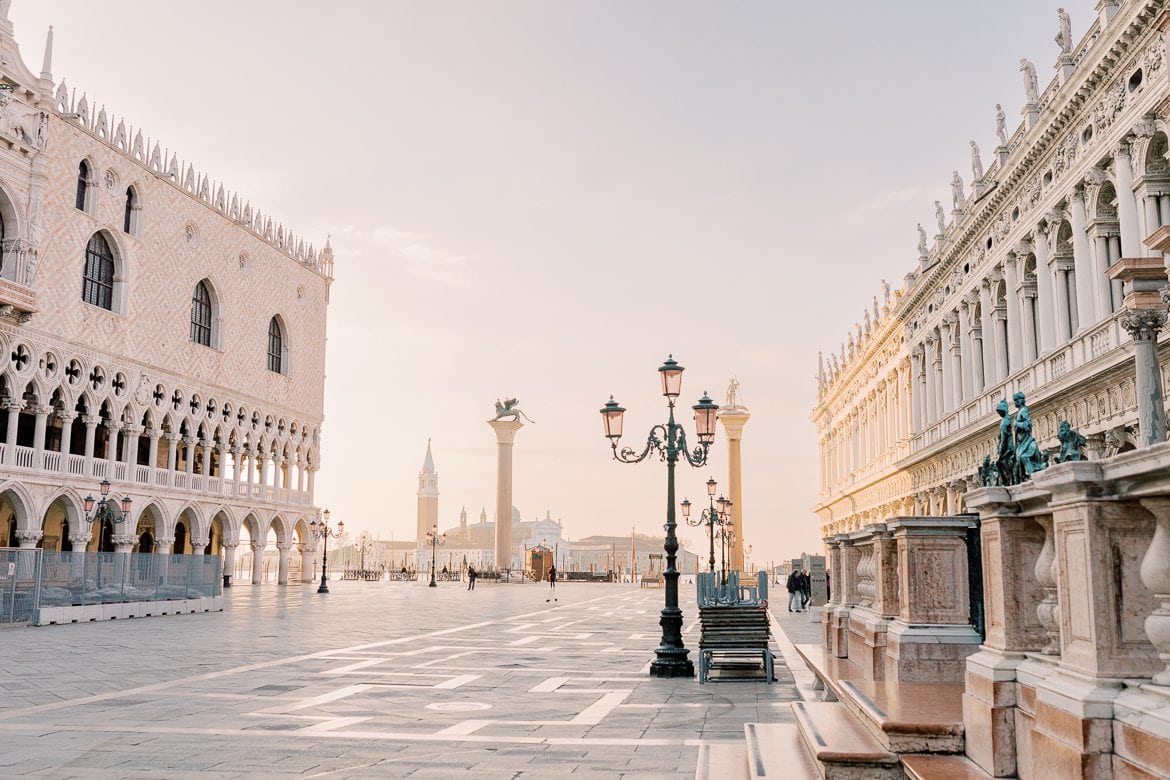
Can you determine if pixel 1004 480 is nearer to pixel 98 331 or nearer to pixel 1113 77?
pixel 1113 77

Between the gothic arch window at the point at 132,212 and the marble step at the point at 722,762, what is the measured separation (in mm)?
38701

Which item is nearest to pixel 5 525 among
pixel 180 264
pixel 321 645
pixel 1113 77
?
pixel 180 264

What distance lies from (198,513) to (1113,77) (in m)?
38.9

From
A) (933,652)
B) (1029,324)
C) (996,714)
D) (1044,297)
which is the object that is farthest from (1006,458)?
(1029,324)

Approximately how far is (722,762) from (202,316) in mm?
43535

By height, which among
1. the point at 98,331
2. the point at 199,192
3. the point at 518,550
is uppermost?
Result: the point at 199,192

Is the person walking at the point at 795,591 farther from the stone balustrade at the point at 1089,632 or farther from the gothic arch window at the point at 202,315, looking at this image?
the gothic arch window at the point at 202,315

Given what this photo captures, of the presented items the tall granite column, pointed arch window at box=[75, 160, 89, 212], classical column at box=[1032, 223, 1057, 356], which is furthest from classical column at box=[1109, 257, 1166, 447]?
the tall granite column

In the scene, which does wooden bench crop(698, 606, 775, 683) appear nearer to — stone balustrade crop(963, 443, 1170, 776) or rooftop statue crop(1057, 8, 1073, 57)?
stone balustrade crop(963, 443, 1170, 776)

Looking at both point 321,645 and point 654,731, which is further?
point 321,645

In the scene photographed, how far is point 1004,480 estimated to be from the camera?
5.52 m

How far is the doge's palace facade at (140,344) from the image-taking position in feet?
108

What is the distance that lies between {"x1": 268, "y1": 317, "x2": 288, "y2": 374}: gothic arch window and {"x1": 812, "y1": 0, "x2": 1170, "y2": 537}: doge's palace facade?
102 ft

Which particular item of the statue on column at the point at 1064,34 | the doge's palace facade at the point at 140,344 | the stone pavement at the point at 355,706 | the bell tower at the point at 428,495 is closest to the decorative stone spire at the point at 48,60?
the doge's palace facade at the point at 140,344
